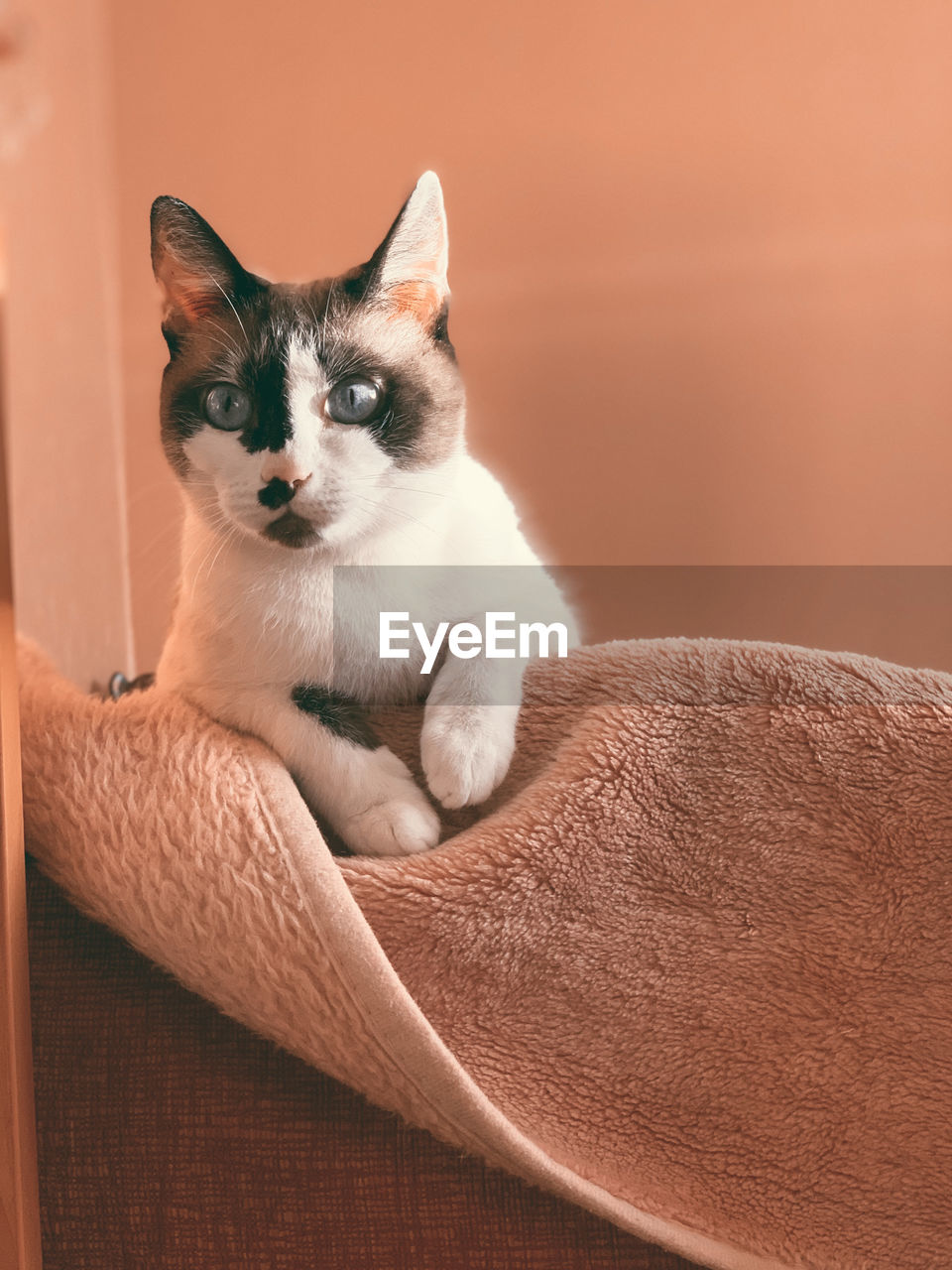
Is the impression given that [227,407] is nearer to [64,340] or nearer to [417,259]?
[417,259]

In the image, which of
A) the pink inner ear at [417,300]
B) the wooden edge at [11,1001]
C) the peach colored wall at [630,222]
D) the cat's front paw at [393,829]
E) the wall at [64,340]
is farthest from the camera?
the peach colored wall at [630,222]

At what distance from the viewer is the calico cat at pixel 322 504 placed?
0.64 meters

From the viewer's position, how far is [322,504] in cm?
64

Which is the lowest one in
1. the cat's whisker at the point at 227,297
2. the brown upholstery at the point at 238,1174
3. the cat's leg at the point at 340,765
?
the brown upholstery at the point at 238,1174

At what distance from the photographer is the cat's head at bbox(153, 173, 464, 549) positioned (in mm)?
647

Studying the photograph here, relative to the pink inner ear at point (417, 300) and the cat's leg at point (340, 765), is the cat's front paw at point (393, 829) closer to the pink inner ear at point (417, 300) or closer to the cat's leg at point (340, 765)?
the cat's leg at point (340, 765)

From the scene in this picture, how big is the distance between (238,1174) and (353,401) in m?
0.47

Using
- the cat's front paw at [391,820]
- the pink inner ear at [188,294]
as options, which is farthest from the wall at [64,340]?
the cat's front paw at [391,820]

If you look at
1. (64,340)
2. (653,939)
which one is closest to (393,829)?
(653,939)

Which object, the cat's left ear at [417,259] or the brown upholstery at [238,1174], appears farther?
the cat's left ear at [417,259]

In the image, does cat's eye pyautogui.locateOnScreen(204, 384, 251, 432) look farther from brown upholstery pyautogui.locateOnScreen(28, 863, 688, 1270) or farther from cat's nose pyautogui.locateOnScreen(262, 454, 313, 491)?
brown upholstery pyautogui.locateOnScreen(28, 863, 688, 1270)

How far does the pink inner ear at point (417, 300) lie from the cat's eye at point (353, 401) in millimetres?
76

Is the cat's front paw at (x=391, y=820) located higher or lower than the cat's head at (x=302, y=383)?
lower

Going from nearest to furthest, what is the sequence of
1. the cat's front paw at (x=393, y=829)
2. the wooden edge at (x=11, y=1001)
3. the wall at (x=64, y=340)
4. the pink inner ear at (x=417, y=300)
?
the wooden edge at (x=11, y=1001)
the cat's front paw at (x=393, y=829)
the pink inner ear at (x=417, y=300)
the wall at (x=64, y=340)
